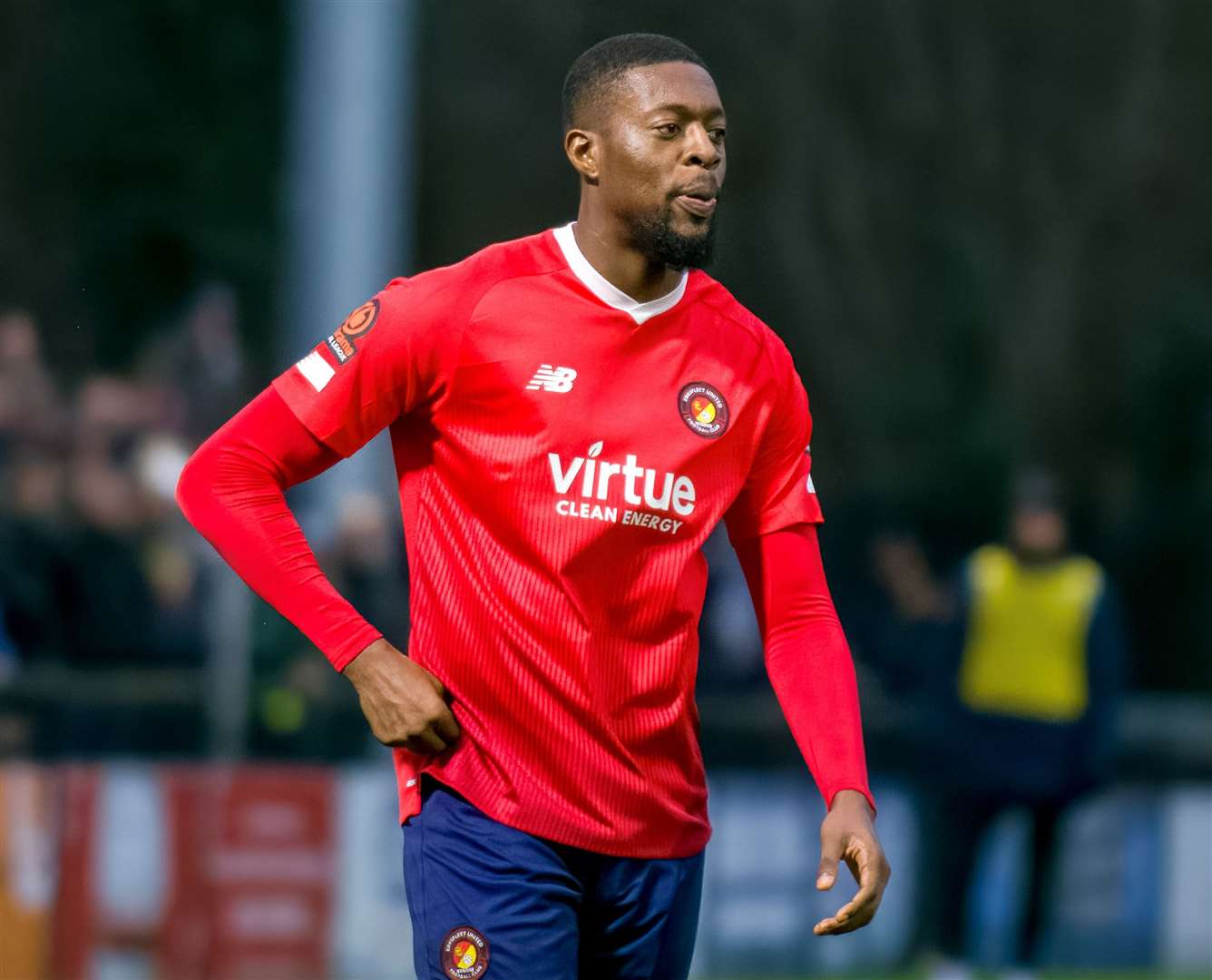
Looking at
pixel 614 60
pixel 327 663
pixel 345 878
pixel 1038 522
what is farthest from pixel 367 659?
pixel 1038 522

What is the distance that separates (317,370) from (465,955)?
105 cm

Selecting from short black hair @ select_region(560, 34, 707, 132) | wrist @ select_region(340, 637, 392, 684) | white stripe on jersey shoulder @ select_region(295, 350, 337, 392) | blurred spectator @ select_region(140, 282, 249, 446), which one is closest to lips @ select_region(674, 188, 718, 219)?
short black hair @ select_region(560, 34, 707, 132)

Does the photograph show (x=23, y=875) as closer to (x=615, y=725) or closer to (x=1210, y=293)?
(x=615, y=725)

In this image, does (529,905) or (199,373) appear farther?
(199,373)

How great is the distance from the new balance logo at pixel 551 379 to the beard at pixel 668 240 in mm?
271

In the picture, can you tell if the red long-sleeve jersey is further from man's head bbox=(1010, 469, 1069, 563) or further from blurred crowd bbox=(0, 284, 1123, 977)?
man's head bbox=(1010, 469, 1069, 563)

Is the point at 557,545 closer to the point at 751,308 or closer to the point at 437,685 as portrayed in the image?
the point at 437,685

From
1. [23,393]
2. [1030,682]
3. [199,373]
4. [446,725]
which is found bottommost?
[446,725]

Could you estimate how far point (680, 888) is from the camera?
4.46m

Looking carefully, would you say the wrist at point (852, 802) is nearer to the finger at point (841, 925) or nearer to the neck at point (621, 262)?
the finger at point (841, 925)

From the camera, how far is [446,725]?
4.32m

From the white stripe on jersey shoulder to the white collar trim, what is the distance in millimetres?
495

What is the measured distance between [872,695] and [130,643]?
358cm

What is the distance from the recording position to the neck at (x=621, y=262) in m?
4.48
